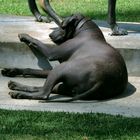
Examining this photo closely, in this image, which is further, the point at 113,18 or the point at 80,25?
the point at 113,18

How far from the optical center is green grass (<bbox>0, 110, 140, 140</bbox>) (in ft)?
17.1

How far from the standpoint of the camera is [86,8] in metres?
12.5

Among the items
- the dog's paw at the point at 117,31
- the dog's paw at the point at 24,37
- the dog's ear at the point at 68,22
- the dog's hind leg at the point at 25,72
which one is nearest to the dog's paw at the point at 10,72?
the dog's hind leg at the point at 25,72

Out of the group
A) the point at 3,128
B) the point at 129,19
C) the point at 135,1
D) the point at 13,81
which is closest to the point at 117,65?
the point at 13,81

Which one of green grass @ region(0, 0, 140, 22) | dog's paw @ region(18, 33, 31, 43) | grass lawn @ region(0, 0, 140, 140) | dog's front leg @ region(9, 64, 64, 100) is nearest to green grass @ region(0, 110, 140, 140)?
grass lawn @ region(0, 0, 140, 140)

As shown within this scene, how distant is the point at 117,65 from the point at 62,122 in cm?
122

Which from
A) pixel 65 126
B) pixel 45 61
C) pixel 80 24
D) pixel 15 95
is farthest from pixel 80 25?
pixel 65 126

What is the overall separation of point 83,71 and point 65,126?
3.51 feet

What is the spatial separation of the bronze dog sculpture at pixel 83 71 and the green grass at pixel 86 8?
4.22m

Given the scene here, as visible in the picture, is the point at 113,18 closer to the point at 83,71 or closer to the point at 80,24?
the point at 80,24

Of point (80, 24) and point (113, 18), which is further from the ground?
point (80, 24)

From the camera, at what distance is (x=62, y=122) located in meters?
5.62

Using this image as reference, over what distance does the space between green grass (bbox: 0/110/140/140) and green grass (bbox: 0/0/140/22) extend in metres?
5.53

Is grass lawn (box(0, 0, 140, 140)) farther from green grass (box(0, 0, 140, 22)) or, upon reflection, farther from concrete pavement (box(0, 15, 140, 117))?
green grass (box(0, 0, 140, 22))
